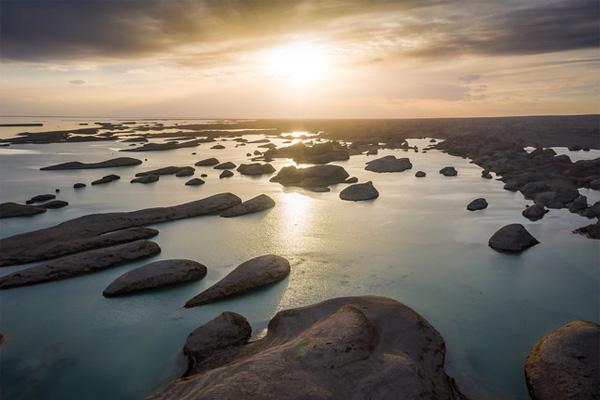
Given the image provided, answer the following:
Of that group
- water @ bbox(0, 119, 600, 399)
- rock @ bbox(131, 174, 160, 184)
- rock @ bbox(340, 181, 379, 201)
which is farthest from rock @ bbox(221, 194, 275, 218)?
rock @ bbox(131, 174, 160, 184)

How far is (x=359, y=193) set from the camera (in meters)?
37.0

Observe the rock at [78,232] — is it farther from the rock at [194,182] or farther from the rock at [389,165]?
the rock at [389,165]

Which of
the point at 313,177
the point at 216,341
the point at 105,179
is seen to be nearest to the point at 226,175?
the point at 313,177

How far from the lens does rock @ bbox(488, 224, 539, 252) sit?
22500 millimetres

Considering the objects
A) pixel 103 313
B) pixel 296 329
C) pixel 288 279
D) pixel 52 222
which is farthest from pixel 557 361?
pixel 52 222

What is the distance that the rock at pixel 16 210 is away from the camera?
102 ft

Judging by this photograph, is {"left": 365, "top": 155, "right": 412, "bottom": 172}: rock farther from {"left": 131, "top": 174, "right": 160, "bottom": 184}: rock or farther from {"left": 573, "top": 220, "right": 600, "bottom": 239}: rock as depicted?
{"left": 573, "top": 220, "right": 600, "bottom": 239}: rock

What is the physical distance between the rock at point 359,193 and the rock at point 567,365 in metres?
24.6

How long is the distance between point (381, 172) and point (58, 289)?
138ft

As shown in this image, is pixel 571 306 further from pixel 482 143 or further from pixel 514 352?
pixel 482 143

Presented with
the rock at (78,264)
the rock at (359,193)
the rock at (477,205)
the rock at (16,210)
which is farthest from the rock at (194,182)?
the rock at (477,205)

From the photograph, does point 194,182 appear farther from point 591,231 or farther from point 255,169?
point 591,231

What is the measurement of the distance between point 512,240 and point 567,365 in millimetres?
12810

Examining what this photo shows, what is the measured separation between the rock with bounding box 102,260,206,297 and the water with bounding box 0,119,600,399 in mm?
495
